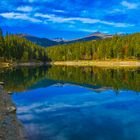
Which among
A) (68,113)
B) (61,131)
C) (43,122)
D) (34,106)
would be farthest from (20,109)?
(61,131)

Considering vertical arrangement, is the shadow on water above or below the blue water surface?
above

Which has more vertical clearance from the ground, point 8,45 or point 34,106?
point 8,45

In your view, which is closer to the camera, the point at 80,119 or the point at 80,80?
the point at 80,119

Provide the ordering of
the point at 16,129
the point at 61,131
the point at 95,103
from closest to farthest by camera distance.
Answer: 1. the point at 16,129
2. the point at 61,131
3. the point at 95,103

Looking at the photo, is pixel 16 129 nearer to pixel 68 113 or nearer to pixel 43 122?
pixel 43 122

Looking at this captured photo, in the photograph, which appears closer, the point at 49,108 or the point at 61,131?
the point at 61,131

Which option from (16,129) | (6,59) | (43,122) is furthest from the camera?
(6,59)

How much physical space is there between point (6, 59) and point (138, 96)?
122 meters

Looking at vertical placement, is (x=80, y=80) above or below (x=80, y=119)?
above

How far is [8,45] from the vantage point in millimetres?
173875

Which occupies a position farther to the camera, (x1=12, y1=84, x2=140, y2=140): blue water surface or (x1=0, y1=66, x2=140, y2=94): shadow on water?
(x1=0, y1=66, x2=140, y2=94): shadow on water

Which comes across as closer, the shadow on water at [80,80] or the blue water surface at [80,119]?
the blue water surface at [80,119]

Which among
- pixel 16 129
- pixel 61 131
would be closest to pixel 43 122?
pixel 61 131

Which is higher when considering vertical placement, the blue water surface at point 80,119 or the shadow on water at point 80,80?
the shadow on water at point 80,80
